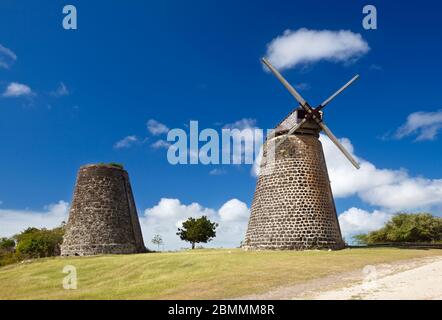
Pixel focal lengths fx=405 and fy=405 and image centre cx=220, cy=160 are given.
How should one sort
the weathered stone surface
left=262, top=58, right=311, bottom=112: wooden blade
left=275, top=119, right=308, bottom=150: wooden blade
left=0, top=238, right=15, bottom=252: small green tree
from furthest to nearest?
left=0, top=238, right=15, bottom=252: small green tree
left=262, top=58, right=311, bottom=112: wooden blade
left=275, top=119, right=308, bottom=150: wooden blade
the weathered stone surface

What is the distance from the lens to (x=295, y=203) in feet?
83.4

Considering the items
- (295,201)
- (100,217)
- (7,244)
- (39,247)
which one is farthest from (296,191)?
(7,244)

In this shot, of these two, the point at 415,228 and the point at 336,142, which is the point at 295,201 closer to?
the point at 336,142

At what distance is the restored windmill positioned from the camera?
82.1ft

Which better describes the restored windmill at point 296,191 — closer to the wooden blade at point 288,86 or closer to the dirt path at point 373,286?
the wooden blade at point 288,86

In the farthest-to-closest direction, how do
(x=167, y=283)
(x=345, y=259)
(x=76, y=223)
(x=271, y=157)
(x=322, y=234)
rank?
(x=76, y=223), (x=271, y=157), (x=322, y=234), (x=345, y=259), (x=167, y=283)

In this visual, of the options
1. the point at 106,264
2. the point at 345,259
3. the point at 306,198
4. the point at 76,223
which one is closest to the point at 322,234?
the point at 306,198

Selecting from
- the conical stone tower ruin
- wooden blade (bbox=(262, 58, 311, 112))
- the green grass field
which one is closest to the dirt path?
the green grass field

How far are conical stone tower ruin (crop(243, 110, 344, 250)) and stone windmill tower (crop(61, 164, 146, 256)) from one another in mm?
10731

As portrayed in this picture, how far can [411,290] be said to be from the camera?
10.6 m

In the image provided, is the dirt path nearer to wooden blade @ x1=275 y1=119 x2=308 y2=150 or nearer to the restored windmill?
the restored windmill
